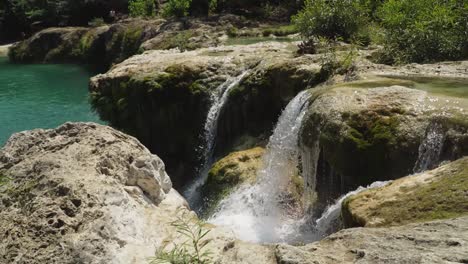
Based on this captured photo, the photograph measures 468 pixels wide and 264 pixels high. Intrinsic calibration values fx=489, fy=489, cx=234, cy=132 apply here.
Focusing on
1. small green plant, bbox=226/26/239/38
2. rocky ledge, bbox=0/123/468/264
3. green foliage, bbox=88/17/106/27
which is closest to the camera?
rocky ledge, bbox=0/123/468/264

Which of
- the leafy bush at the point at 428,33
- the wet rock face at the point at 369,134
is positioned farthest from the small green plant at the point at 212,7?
the wet rock face at the point at 369,134

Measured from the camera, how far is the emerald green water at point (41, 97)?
20.3 metres

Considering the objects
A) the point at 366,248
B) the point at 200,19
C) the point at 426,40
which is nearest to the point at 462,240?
the point at 366,248

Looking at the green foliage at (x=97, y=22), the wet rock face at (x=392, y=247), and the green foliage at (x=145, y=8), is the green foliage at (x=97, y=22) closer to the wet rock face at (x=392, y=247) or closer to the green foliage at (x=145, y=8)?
the green foliage at (x=145, y=8)

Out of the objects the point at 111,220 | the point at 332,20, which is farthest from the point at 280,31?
the point at 111,220

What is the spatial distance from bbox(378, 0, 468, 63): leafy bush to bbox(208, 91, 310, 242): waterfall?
150 inches

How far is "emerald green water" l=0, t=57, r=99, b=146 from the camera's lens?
2033 centimetres

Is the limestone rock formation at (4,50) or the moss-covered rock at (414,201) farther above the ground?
the moss-covered rock at (414,201)

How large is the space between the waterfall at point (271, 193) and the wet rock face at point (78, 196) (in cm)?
380

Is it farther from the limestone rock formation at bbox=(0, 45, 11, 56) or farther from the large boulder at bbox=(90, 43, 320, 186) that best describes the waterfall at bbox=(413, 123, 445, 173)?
the limestone rock formation at bbox=(0, 45, 11, 56)

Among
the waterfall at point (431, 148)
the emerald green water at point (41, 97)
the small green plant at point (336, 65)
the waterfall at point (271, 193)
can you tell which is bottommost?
the emerald green water at point (41, 97)

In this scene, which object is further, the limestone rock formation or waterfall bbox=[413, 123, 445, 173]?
the limestone rock formation

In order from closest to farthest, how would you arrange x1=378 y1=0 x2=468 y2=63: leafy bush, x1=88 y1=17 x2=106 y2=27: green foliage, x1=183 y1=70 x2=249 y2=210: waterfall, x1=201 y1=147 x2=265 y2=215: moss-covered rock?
x1=201 y1=147 x2=265 y2=215: moss-covered rock
x1=378 y1=0 x2=468 y2=63: leafy bush
x1=183 y1=70 x2=249 y2=210: waterfall
x1=88 y1=17 x2=106 y2=27: green foliage

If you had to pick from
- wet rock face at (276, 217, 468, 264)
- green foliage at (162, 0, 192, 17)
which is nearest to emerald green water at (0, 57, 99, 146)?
green foliage at (162, 0, 192, 17)
